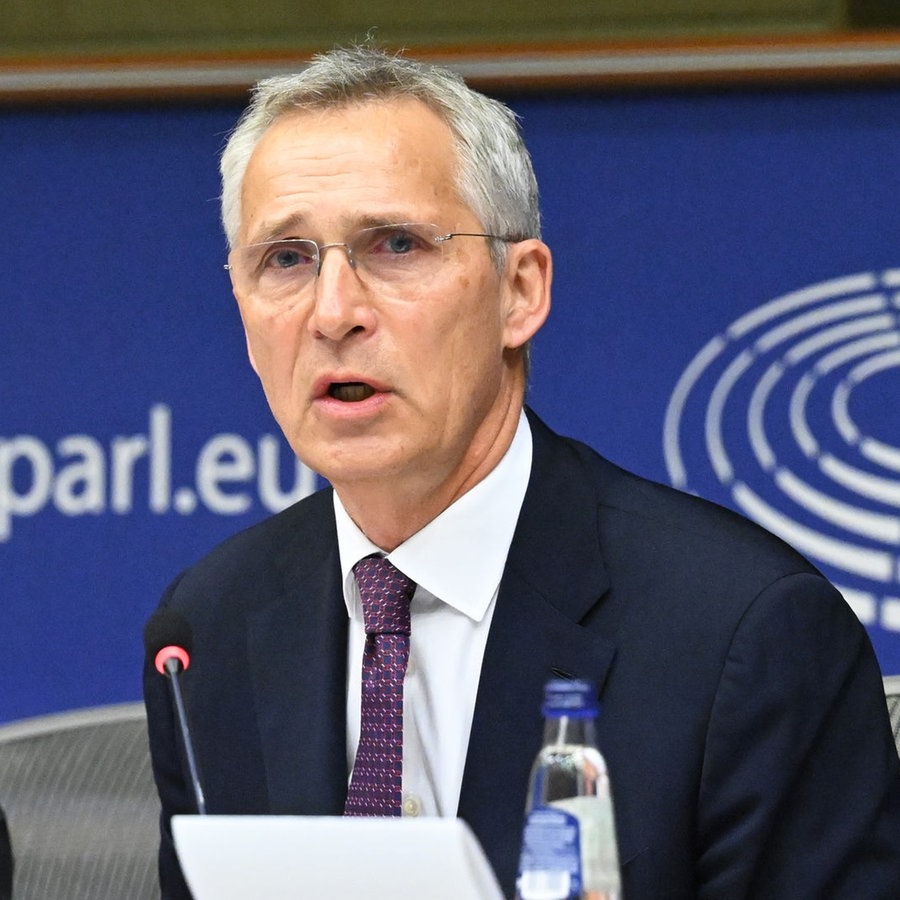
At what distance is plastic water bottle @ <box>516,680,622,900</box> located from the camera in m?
1.16

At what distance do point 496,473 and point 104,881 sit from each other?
2.21 feet

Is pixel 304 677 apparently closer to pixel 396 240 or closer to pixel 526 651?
pixel 526 651

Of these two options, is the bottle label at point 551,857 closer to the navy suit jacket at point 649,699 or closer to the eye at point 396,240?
the navy suit jacket at point 649,699

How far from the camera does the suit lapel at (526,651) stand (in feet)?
5.54

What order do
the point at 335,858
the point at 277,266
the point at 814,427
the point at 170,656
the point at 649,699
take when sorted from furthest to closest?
the point at 814,427 < the point at 277,266 < the point at 649,699 < the point at 170,656 < the point at 335,858

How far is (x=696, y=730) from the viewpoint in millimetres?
1693

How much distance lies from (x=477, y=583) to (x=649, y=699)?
24 centimetres

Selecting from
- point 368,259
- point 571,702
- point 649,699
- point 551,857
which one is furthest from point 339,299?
point 551,857

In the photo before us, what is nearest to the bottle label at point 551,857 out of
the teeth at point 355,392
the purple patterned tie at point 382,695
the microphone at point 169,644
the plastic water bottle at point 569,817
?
the plastic water bottle at point 569,817

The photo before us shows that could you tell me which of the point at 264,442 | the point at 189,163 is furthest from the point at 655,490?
the point at 189,163

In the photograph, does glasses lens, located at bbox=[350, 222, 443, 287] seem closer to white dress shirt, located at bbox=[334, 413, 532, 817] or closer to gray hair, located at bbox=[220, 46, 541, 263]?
gray hair, located at bbox=[220, 46, 541, 263]

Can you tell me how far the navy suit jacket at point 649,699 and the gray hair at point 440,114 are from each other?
28 cm

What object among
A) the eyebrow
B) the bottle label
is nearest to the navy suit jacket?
the eyebrow

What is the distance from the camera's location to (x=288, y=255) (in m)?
1.81
